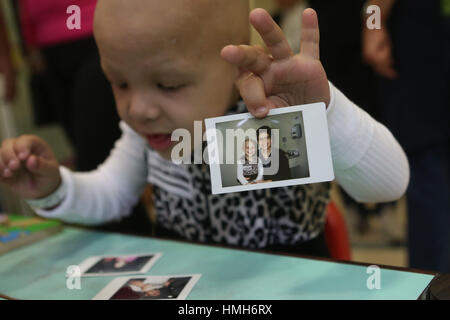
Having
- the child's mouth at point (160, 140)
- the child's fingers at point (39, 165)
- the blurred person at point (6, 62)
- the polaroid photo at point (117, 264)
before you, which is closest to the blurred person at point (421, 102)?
the child's mouth at point (160, 140)

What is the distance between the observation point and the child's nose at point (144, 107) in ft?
1.74

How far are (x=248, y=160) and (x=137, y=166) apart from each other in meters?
0.48

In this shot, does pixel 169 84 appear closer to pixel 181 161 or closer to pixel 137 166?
pixel 181 161

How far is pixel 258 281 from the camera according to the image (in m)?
0.54

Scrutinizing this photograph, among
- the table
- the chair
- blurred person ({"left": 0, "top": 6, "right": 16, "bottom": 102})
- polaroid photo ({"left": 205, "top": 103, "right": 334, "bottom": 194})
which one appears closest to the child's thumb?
the table

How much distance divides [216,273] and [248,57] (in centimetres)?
30

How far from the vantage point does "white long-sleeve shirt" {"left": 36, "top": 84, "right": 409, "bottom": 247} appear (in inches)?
22.3

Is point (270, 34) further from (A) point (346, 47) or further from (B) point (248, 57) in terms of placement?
(A) point (346, 47)

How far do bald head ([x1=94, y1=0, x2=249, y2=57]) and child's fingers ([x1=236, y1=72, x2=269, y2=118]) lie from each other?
0.08 meters

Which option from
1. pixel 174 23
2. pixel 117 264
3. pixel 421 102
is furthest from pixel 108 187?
pixel 421 102

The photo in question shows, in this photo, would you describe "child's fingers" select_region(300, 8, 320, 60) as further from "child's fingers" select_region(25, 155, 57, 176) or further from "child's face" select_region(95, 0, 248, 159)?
"child's fingers" select_region(25, 155, 57, 176)

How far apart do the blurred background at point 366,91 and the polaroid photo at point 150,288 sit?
0.85ft

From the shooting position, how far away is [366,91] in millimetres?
654
